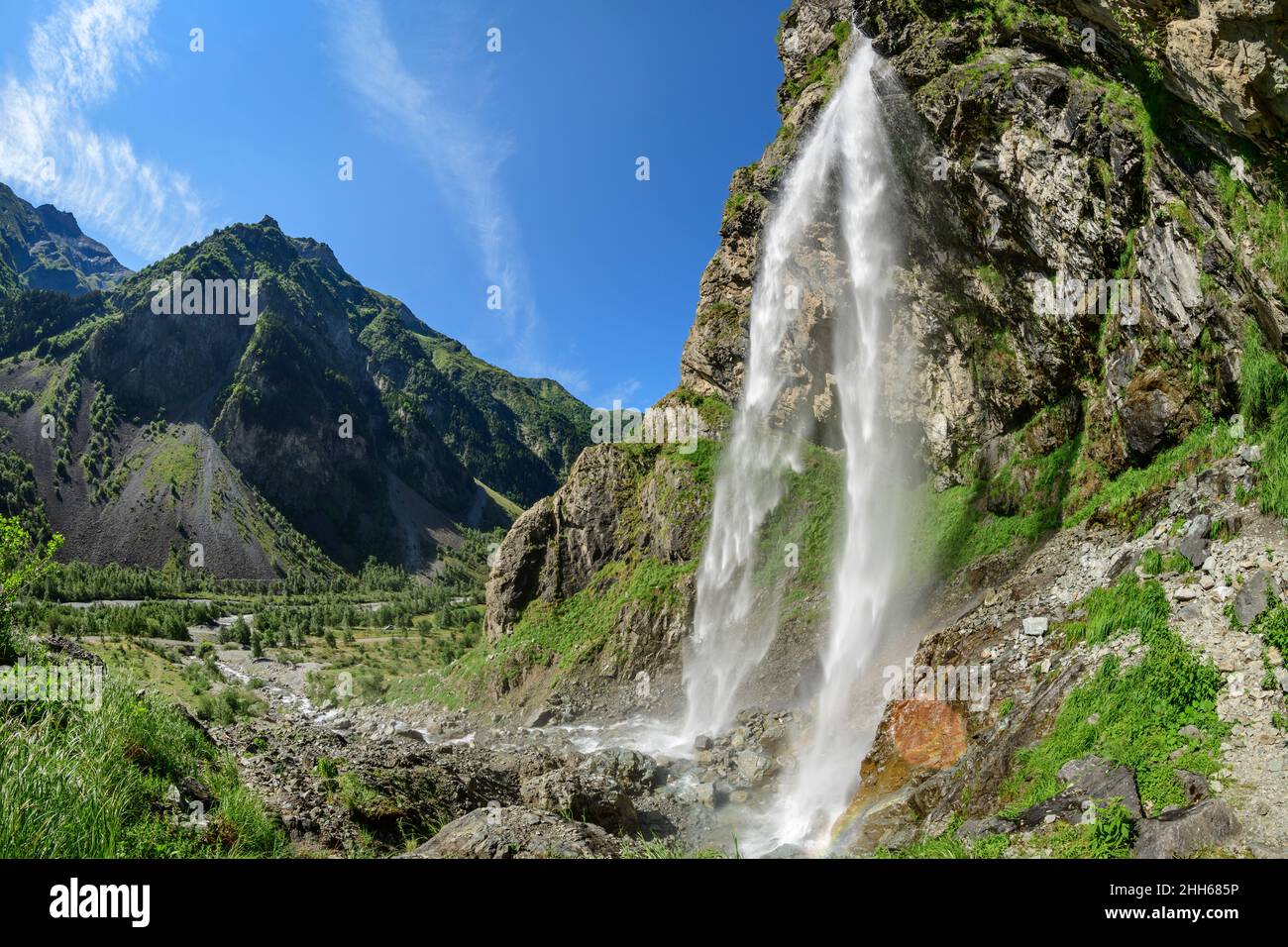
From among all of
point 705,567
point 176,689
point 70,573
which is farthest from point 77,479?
point 705,567

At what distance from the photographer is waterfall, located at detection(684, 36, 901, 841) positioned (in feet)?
100.0

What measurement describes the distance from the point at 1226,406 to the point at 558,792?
22670mm

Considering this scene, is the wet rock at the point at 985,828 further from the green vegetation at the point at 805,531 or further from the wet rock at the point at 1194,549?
the green vegetation at the point at 805,531

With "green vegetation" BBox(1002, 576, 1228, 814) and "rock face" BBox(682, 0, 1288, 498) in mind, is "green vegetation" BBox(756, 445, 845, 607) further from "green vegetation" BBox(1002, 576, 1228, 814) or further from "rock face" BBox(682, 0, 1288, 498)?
"green vegetation" BBox(1002, 576, 1228, 814)

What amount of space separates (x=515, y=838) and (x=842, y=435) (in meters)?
37.3

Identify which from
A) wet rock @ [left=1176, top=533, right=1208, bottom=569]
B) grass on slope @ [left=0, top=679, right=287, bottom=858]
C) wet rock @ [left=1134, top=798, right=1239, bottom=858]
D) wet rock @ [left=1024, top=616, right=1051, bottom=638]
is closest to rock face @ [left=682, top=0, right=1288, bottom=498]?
wet rock @ [left=1176, top=533, right=1208, bottom=569]

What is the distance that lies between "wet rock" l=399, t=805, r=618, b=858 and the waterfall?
52.7 ft

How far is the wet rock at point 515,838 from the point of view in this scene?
8.83m

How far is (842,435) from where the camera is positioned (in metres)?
42.3

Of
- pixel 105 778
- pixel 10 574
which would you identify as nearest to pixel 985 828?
pixel 105 778

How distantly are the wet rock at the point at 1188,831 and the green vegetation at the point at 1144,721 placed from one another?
24.8 inches

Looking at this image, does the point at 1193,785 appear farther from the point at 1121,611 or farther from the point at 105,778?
the point at 105,778

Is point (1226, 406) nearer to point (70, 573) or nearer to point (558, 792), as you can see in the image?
point (558, 792)

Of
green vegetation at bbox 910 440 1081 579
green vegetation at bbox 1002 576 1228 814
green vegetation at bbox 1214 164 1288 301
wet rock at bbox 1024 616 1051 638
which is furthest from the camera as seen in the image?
green vegetation at bbox 910 440 1081 579
